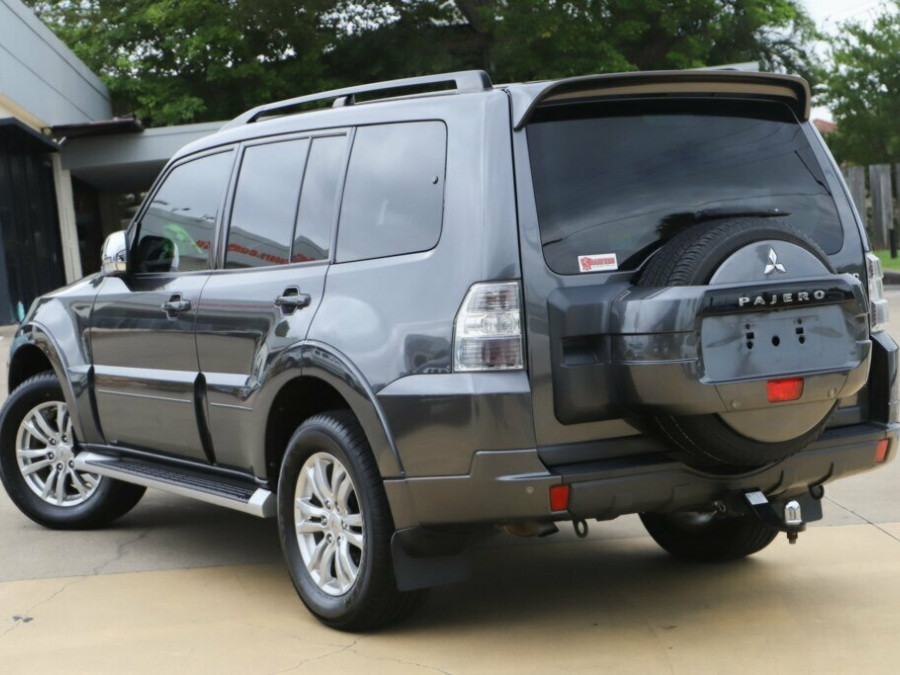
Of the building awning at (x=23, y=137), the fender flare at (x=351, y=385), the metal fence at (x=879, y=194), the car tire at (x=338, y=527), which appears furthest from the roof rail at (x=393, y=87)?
the metal fence at (x=879, y=194)

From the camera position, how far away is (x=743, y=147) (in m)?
4.77

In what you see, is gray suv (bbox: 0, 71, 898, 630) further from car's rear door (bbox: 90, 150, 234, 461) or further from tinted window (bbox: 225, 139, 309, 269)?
car's rear door (bbox: 90, 150, 234, 461)

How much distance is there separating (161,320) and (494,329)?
219 centimetres

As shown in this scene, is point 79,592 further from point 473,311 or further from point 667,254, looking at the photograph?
point 667,254

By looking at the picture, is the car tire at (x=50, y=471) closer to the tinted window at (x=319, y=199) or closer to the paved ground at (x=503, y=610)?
the paved ground at (x=503, y=610)

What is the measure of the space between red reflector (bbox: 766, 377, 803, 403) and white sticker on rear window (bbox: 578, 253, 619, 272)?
0.62 meters

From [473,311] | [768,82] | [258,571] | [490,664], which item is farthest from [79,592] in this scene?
[768,82]

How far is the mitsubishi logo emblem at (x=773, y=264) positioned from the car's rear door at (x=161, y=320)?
247cm

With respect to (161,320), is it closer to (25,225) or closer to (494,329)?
(494,329)

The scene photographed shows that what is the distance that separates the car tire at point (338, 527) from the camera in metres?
4.55

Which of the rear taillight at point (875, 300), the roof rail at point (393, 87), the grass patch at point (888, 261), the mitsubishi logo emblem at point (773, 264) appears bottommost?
the grass patch at point (888, 261)

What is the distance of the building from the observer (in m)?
24.5

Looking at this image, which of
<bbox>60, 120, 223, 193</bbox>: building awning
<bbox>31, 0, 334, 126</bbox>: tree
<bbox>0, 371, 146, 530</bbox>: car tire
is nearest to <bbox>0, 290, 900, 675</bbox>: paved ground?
<bbox>0, 371, 146, 530</bbox>: car tire

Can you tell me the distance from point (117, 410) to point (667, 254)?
3087 millimetres
